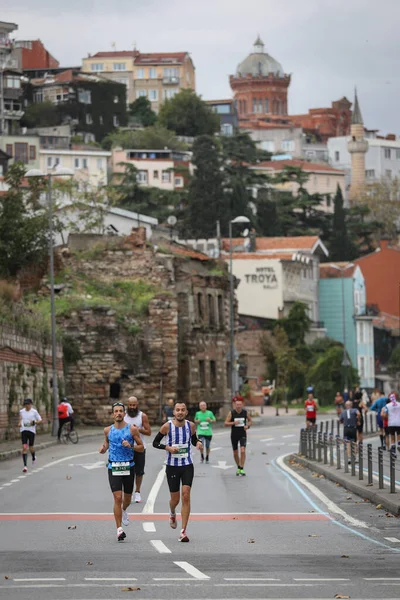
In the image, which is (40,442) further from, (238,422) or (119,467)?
(119,467)

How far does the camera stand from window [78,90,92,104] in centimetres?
17596

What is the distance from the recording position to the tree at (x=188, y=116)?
192 meters

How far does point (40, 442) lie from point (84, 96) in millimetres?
132265

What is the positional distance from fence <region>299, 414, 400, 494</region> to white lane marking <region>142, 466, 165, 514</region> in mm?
3555

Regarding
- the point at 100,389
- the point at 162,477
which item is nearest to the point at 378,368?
the point at 100,389

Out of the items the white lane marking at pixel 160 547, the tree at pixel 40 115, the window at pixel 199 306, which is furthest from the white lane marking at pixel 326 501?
the tree at pixel 40 115

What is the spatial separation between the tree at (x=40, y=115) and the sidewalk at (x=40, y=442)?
11093 cm

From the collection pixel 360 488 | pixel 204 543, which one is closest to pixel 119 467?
pixel 204 543

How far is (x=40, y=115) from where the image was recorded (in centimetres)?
17275

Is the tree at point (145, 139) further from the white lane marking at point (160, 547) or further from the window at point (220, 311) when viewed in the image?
the white lane marking at point (160, 547)

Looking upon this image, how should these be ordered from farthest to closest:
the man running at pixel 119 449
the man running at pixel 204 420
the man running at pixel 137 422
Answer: the man running at pixel 204 420 → the man running at pixel 137 422 → the man running at pixel 119 449

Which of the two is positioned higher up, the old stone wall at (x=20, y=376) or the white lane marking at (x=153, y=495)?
the old stone wall at (x=20, y=376)

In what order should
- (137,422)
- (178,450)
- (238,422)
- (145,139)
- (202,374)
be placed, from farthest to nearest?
1. (145,139)
2. (202,374)
3. (238,422)
4. (137,422)
5. (178,450)

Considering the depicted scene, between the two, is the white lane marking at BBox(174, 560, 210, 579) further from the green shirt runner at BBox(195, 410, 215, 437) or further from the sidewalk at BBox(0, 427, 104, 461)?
the sidewalk at BBox(0, 427, 104, 461)
